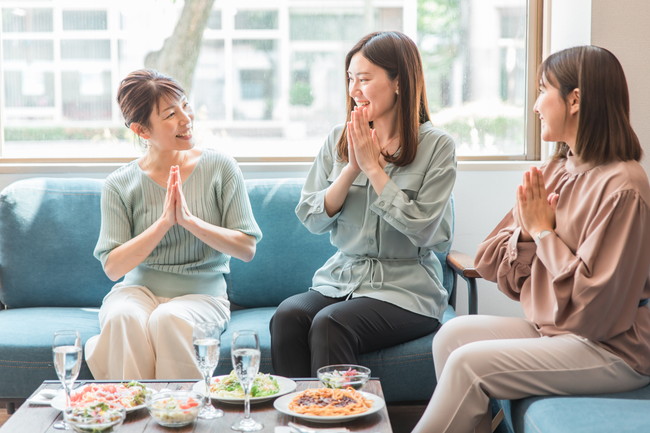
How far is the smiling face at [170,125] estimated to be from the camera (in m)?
2.79

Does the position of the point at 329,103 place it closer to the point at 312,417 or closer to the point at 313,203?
the point at 313,203

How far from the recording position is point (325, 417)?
1.73m

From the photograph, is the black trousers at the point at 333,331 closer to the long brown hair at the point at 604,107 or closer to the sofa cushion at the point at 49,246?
the long brown hair at the point at 604,107

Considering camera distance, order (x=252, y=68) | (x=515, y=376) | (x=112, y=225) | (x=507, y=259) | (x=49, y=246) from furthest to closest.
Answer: (x=252, y=68), (x=49, y=246), (x=112, y=225), (x=507, y=259), (x=515, y=376)

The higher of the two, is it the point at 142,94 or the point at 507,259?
the point at 142,94

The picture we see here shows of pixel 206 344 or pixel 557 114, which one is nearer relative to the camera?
pixel 206 344

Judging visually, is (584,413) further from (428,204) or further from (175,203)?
(175,203)

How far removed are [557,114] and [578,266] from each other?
1.48ft

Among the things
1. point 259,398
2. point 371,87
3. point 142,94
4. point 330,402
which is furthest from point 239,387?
point 142,94

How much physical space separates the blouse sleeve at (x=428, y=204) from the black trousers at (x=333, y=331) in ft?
0.86

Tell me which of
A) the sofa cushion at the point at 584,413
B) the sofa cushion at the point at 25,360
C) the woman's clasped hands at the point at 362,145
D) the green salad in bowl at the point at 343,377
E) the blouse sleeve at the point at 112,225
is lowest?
the sofa cushion at the point at 25,360

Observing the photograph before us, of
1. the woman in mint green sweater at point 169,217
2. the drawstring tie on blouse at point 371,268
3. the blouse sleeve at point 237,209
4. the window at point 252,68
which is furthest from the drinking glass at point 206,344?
the window at point 252,68

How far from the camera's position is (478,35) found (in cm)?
348

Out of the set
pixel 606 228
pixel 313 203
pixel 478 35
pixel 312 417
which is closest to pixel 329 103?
pixel 478 35
